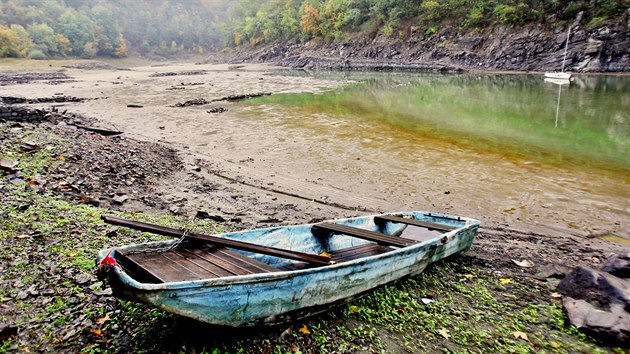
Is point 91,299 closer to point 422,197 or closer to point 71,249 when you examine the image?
point 71,249

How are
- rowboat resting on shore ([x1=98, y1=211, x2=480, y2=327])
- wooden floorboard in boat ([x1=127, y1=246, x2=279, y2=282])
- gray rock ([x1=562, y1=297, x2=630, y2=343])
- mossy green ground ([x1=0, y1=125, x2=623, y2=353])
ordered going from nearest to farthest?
1. rowboat resting on shore ([x1=98, y1=211, x2=480, y2=327])
2. mossy green ground ([x1=0, y1=125, x2=623, y2=353])
3. wooden floorboard in boat ([x1=127, y1=246, x2=279, y2=282])
4. gray rock ([x1=562, y1=297, x2=630, y2=343])

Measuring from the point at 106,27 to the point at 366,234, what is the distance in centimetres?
13125

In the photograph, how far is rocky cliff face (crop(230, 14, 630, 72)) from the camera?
138 ft

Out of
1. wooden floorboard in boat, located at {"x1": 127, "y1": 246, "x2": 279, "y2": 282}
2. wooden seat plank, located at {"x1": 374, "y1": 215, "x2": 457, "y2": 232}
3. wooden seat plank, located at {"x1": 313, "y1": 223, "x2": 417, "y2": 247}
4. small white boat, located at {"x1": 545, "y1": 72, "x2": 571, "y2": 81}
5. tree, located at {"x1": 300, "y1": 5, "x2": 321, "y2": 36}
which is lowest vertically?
wooden seat plank, located at {"x1": 374, "y1": 215, "x2": 457, "y2": 232}

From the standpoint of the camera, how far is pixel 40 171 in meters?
8.78

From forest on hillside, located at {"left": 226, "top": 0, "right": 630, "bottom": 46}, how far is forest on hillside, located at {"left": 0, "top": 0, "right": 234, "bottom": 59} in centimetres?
3634

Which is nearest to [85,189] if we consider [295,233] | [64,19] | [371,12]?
[295,233]

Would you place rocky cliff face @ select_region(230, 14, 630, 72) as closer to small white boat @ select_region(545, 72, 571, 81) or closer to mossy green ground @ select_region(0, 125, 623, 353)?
small white boat @ select_region(545, 72, 571, 81)

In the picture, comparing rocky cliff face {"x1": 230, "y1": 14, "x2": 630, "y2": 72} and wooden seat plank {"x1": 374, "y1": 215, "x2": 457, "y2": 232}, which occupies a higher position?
rocky cliff face {"x1": 230, "y1": 14, "x2": 630, "y2": 72}

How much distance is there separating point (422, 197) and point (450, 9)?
62.0 m

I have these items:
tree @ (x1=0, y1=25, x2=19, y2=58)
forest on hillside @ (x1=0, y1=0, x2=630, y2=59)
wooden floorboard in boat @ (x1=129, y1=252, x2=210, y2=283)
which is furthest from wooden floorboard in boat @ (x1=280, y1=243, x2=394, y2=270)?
tree @ (x1=0, y1=25, x2=19, y2=58)

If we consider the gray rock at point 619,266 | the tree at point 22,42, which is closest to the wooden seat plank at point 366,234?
the gray rock at point 619,266

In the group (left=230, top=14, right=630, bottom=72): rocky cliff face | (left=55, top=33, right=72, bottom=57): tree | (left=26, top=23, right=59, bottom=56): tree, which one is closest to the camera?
(left=230, top=14, right=630, bottom=72): rocky cliff face

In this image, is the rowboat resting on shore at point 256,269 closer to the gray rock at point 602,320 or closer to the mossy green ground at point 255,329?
the mossy green ground at point 255,329
